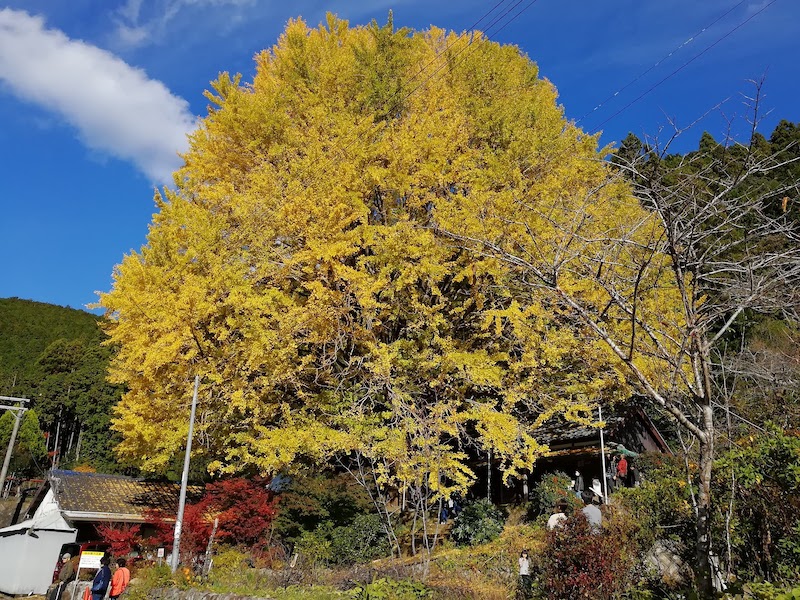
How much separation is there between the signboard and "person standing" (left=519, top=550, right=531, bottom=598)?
364 inches

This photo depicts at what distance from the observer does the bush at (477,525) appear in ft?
39.1

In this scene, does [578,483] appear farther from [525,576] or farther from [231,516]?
[231,516]

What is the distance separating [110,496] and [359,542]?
9.53 metres

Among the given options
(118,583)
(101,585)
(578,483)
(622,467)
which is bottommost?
(118,583)

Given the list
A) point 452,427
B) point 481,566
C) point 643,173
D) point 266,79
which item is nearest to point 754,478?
point 643,173

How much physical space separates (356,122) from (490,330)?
665cm

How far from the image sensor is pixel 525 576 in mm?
7566

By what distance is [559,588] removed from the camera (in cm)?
579

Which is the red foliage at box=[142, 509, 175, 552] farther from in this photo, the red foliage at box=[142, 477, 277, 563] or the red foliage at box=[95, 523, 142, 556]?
the red foliage at box=[142, 477, 277, 563]

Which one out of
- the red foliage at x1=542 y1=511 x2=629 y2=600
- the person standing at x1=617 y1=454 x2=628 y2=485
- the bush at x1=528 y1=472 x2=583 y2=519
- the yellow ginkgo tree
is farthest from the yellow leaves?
the red foliage at x1=542 y1=511 x2=629 y2=600

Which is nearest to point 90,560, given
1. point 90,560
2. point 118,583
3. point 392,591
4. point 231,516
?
point 90,560

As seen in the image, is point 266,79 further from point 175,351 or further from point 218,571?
point 218,571

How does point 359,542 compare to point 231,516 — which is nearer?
point 359,542

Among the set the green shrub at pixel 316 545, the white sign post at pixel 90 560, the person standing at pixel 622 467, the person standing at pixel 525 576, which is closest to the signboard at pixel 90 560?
the white sign post at pixel 90 560
